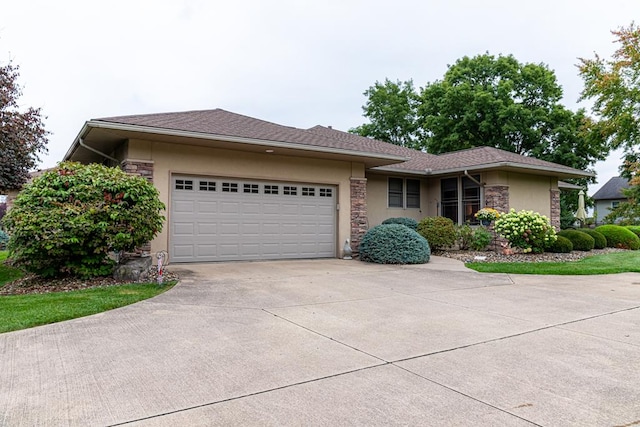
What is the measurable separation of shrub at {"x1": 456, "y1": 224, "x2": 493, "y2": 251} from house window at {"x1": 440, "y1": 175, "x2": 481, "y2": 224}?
95 centimetres

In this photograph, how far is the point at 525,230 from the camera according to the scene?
1220 centimetres

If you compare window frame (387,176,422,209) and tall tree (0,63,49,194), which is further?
window frame (387,176,422,209)

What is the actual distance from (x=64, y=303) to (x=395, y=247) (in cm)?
746

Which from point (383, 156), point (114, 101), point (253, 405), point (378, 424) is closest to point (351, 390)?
point (378, 424)

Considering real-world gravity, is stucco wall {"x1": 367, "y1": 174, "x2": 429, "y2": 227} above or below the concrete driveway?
above

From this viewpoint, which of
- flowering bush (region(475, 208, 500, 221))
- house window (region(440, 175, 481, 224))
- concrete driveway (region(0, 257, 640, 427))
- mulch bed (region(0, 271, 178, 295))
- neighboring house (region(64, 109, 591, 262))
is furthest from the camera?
house window (region(440, 175, 481, 224))

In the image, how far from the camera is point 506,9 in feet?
40.1

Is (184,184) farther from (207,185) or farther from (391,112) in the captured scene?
(391,112)

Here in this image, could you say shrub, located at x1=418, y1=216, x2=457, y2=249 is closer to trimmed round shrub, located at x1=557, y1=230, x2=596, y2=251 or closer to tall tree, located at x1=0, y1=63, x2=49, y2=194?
trimmed round shrub, located at x1=557, y1=230, x2=596, y2=251

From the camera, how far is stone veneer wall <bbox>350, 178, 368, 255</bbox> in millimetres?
12281

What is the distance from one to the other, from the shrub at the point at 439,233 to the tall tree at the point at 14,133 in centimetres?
1146

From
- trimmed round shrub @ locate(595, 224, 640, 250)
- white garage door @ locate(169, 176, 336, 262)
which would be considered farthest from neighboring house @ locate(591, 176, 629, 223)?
white garage door @ locate(169, 176, 336, 262)

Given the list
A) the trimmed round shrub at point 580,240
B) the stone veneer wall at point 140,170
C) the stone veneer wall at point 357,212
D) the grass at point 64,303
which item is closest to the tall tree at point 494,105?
the trimmed round shrub at point 580,240

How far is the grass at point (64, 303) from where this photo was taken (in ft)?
15.8
